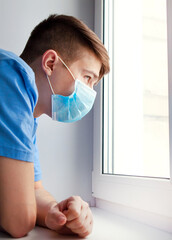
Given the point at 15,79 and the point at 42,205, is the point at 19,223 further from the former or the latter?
the point at 15,79

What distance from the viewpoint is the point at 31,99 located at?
716mm

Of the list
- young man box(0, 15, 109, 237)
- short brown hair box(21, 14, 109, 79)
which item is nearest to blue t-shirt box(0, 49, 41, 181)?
young man box(0, 15, 109, 237)

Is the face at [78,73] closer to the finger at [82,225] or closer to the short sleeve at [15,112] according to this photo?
the short sleeve at [15,112]

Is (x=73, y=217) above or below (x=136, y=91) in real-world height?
below

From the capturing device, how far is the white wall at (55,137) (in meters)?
1.17

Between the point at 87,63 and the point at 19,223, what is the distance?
0.56m

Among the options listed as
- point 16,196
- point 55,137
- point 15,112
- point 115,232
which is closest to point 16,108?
point 15,112


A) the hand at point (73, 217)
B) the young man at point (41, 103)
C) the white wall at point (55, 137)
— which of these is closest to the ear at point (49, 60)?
the young man at point (41, 103)

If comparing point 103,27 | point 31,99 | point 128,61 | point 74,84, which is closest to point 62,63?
point 74,84

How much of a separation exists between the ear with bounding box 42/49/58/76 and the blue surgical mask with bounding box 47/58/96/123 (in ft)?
0.27

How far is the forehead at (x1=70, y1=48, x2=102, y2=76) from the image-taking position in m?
0.94

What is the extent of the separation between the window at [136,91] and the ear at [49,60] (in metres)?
0.35

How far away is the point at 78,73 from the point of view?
36.9 inches

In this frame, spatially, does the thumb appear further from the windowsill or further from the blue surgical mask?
the blue surgical mask
